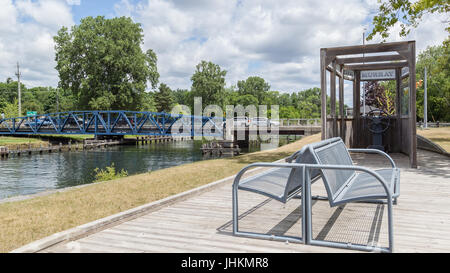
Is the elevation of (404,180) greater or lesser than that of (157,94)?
lesser

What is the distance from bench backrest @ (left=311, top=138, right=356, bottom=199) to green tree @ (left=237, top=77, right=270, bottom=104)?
114 m

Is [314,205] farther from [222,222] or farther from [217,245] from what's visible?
[217,245]

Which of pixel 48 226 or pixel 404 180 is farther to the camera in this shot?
pixel 404 180

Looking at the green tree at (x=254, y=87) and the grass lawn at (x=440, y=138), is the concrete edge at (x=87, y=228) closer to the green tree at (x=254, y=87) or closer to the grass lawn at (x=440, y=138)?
the grass lawn at (x=440, y=138)

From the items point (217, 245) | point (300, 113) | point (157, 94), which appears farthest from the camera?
point (300, 113)

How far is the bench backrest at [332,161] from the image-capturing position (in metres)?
4.53

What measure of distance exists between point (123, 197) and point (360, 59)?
10.5 m

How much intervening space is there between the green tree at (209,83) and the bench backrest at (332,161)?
69316 millimetres

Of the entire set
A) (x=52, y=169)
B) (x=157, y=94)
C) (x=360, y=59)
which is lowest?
(x=52, y=169)

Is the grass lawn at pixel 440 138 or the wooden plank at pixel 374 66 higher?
the wooden plank at pixel 374 66

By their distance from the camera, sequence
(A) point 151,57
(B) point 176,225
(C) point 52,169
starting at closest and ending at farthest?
(B) point 176,225, (C) point 52,169, (A) point 151,57

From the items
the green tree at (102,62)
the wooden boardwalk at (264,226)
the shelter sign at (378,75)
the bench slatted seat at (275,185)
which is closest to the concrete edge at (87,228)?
the wooden boardwalk at (264,226)
